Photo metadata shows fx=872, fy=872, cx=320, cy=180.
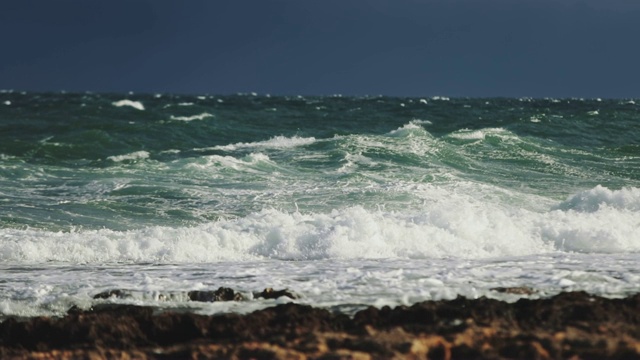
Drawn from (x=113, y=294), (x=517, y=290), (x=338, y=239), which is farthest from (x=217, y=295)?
(x=338, y=239)

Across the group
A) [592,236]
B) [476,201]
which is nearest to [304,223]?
[592,236]

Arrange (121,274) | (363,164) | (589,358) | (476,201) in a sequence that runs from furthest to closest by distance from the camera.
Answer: (363,164)
(476,201)
(121,274)
(589,358)

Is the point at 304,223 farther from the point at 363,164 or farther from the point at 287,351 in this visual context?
the point at 363,164

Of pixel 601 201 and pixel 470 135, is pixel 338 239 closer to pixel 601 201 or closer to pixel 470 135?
pixel 601 201

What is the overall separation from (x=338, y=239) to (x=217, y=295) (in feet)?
12.0

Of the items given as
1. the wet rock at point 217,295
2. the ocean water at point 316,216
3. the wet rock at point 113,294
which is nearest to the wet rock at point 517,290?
the ocean water at point 316,216

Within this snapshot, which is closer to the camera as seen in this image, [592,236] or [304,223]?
[592,236]

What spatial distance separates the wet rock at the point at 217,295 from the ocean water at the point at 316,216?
0.35 ft

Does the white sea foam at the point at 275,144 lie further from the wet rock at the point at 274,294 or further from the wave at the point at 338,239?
the wet rock at the point at 274,294

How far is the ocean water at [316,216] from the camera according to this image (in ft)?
26.2

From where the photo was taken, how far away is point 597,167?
72.0 ft

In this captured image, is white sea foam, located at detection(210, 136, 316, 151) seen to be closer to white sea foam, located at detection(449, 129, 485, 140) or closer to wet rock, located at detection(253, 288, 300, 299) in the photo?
white sea foam, located at detection(449, 129, 485, 140)

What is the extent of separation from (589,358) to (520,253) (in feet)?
18.1

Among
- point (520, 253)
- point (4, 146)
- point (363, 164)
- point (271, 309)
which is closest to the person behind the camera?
point (271, 309)
